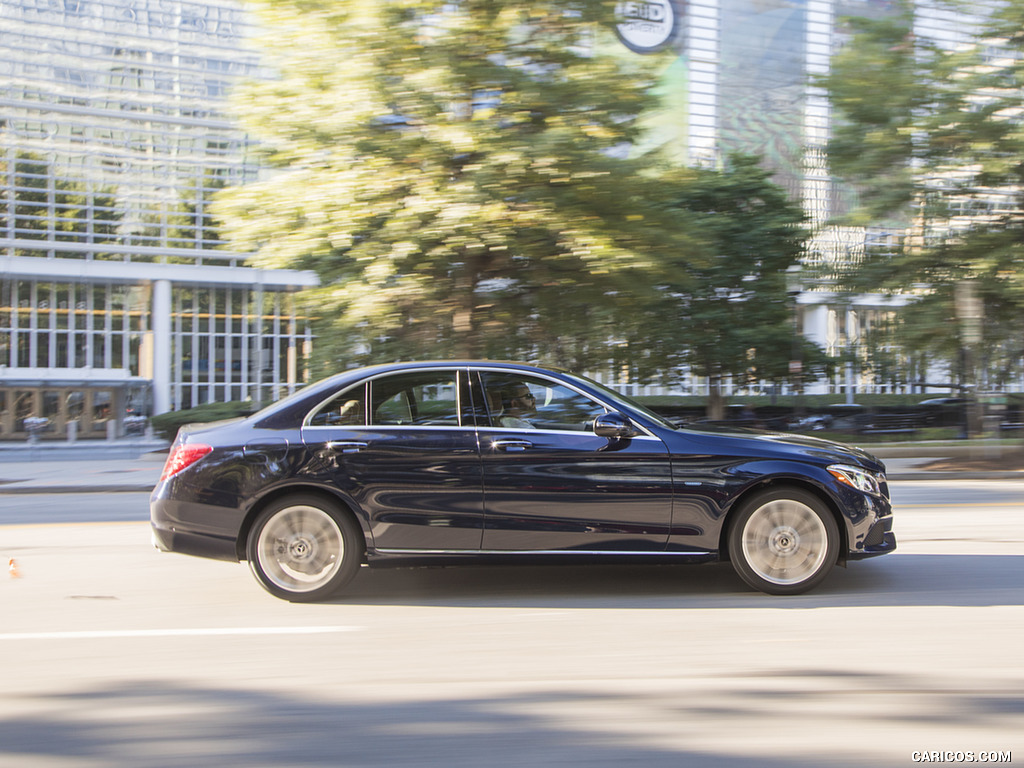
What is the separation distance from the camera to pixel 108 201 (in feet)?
140

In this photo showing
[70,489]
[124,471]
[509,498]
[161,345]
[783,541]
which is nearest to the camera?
[509,498]

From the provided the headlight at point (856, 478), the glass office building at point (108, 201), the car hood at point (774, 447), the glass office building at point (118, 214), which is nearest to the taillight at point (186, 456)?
the car hood at point (774, 447)

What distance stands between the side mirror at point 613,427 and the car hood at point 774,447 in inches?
13.9

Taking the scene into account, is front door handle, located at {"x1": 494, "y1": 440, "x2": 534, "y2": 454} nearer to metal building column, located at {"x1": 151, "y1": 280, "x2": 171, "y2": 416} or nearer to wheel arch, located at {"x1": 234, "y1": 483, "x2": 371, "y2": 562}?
wheel arch, located at {"x1": 234, "y1": 483, "x2": 371, "y2": 562}

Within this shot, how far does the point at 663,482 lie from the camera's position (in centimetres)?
557

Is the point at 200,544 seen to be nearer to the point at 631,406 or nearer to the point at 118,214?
the point at 631,406

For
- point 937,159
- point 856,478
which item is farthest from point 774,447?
A: point 937,159

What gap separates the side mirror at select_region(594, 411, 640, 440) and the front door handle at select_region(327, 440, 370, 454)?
152 centimetres

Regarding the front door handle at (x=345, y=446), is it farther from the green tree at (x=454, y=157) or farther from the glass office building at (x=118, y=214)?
the glass office building at (x=118, y=214)

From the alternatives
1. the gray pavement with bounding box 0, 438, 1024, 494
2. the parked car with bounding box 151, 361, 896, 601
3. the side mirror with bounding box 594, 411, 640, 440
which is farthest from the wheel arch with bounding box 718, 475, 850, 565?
the gray pavement with bounding box 0, 438, 1024, 494

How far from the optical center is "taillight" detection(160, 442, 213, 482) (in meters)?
5.68

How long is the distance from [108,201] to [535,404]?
141 feet

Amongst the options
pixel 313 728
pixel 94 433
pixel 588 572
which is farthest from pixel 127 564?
pixel 94 433

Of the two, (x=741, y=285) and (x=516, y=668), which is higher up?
(x=741, y=285)
